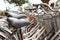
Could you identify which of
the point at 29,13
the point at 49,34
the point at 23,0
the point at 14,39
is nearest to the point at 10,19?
the point at 14,39

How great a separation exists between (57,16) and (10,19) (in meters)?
1.12

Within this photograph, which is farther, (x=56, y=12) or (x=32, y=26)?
(x=32, y=26)

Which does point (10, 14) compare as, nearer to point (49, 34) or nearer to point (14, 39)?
point (14, 39)

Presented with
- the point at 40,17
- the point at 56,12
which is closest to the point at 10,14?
the point at 56,12

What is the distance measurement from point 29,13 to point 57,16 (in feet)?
3.16

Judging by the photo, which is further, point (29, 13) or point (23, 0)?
point (23, 0)

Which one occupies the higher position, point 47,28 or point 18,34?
point 18,34

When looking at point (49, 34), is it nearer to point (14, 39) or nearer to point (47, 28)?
point (47, 28)

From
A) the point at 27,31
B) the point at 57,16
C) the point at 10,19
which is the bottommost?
the point at 27,31

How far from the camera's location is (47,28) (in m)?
3.34

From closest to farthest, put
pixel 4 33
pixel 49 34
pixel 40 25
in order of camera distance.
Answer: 1. pixel 4 33
2. pixel 49 34
3. pixel 40 25

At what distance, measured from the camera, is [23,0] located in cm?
782

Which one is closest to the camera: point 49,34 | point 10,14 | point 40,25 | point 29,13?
point 10,14

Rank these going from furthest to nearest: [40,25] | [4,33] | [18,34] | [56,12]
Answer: [40,25], [56,12], [4,33], [18,34]
